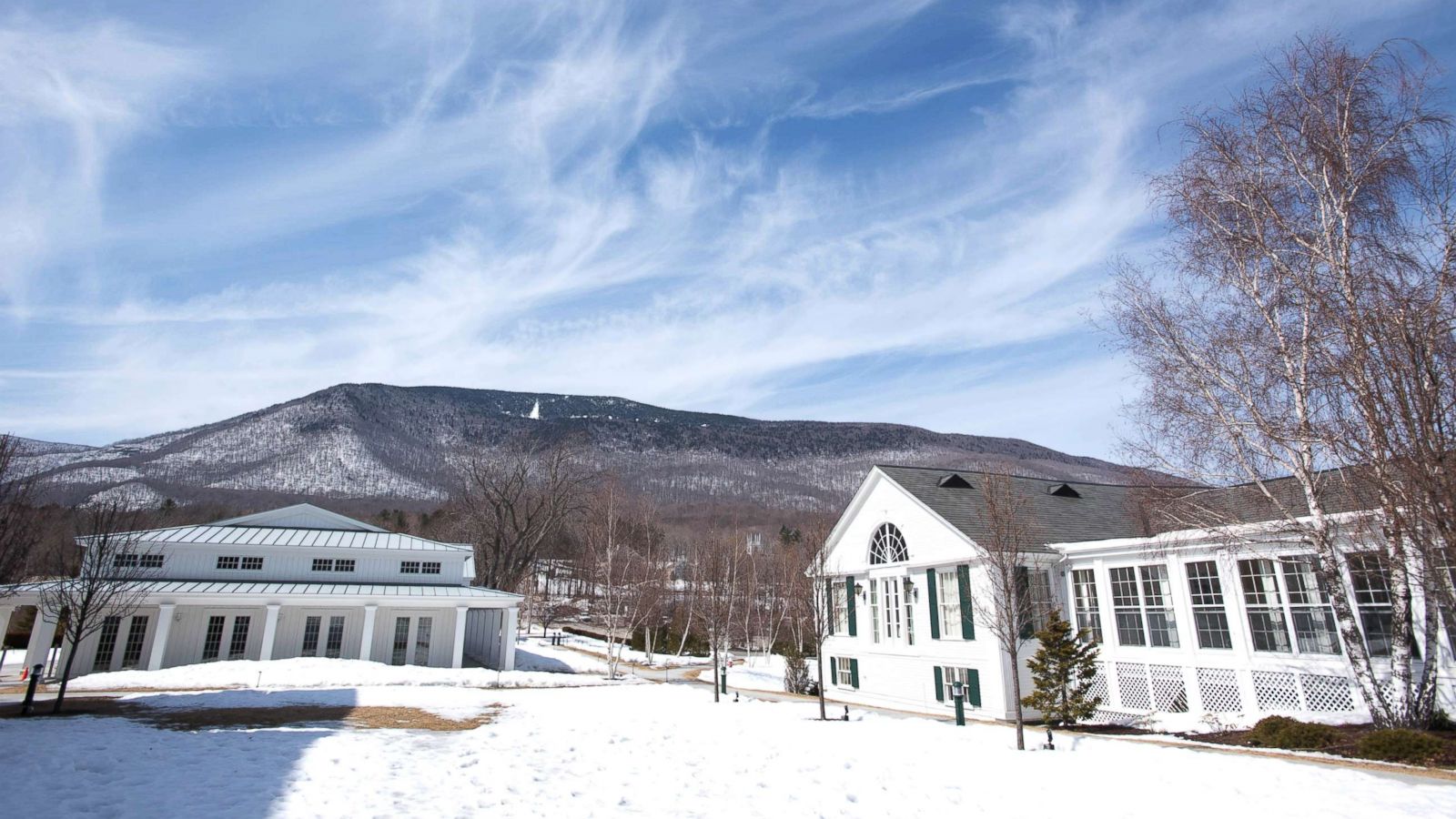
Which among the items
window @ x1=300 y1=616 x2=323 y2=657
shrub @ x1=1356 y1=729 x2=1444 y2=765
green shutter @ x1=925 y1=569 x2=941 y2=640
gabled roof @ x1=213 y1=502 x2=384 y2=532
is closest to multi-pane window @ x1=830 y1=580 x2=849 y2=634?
green shutter @ x1=925 y1=569 x2=941 y2=640

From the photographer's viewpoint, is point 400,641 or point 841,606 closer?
point 841,606

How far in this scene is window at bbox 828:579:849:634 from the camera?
2545cm

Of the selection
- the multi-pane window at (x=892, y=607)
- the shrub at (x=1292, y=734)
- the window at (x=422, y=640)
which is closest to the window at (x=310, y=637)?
the window at (x=422, y=640)

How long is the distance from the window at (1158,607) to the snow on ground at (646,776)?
495 cm

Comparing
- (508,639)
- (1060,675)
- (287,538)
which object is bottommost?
(1060,675)

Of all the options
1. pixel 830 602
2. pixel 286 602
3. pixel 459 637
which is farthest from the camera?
A: pixel 459 637

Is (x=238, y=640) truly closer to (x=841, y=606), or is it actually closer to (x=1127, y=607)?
(x=841, y=606)

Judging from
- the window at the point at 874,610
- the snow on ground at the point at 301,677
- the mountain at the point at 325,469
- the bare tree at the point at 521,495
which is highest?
the mountain at the point at 325,469

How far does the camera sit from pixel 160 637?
26016mm

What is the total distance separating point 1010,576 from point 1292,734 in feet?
16.9

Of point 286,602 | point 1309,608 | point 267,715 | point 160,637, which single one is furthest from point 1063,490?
point 160,637

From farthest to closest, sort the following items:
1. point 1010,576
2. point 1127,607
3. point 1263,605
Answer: point 1127,607
point 1263,605
point 1010,576

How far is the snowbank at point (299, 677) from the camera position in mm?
22734

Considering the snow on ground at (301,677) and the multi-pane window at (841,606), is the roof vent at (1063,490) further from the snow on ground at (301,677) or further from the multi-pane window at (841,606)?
the snow on ground at (301,677)
